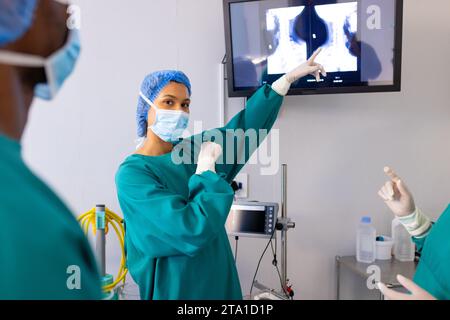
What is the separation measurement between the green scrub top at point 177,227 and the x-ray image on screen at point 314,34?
668 mm

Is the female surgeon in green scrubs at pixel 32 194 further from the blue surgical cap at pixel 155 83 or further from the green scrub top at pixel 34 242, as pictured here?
the blue surgical cap at pixel 155 83

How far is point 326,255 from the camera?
2111 mm

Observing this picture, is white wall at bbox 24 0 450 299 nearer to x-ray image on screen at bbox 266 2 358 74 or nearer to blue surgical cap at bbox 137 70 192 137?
x-ray image on screen at bbox 266 2 358 74

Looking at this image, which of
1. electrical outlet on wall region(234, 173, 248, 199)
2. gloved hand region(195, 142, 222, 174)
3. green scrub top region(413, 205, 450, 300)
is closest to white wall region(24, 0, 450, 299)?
electrical outlet on wall region(234, 173, 248, 199)

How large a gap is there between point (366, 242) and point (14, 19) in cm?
202

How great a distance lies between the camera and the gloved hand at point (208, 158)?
3.54 ft

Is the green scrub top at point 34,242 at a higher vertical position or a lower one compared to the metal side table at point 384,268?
higher

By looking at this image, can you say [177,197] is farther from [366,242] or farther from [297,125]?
[366,242]

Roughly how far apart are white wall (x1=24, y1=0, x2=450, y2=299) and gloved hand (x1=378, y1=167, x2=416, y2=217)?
873mm

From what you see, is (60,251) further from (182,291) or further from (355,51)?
(355,51)

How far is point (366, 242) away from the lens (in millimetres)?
2059

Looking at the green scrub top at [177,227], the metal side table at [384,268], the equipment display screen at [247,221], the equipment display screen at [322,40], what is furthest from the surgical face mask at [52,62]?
the metal side table at [384,268]

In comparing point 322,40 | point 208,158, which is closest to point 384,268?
point 322,40
